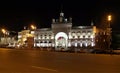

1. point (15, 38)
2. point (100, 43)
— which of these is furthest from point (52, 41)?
point (100, 43)

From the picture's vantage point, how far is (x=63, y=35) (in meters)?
149

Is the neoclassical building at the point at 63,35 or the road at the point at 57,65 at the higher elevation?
the neoclassical building at the point at 63,35

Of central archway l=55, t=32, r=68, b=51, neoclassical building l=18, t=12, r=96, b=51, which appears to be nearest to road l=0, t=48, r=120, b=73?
neoclassical building l=18, t=12, r=96, b=51

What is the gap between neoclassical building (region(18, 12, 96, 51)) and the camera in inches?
5579

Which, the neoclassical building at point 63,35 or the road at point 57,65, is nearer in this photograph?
the road at point 57,65

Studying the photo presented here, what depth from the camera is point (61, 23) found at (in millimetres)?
155500

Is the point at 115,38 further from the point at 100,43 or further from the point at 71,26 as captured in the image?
the point at 71,26

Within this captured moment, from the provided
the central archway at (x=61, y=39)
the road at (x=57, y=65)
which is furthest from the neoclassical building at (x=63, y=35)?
the road at (x=57, y=65)

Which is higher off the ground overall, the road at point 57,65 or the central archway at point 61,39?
the central archway at point 61,39

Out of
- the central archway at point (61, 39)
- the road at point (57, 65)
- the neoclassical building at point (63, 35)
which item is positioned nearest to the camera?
the road at point (57, 65)

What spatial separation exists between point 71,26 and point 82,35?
981cm

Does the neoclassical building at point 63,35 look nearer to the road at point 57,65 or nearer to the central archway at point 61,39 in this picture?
the central archway at point 61,39

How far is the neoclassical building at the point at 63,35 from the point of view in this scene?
465 ft

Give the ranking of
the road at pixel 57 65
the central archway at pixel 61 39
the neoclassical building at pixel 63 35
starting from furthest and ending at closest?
the central archway at pixel 61 39 → the neoclassical building at pixel 63 35 → the road at pixel 57 65
